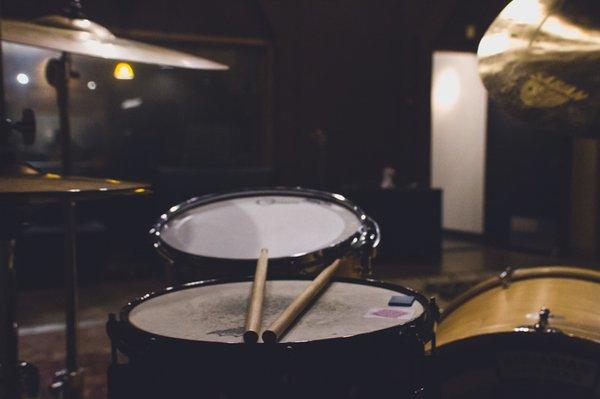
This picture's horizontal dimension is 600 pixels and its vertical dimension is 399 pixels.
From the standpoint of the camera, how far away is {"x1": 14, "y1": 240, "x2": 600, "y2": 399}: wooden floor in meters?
3.14

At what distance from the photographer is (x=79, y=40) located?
5.96ft

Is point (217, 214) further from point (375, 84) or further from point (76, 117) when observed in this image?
point (375, 84)

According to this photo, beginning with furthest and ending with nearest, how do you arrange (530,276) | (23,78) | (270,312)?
(23,78)
(530,276)
(270,312)

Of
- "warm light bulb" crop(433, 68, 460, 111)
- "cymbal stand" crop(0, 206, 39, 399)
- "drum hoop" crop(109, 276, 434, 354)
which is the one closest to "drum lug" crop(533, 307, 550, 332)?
"drum hoop" crop(109, 276, 434, 354)

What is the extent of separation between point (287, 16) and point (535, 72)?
16.5 ft

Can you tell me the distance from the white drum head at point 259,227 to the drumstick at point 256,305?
0.49ft

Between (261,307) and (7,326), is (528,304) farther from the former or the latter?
(7,326)

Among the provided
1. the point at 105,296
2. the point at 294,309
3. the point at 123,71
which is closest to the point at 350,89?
the point at 105,296

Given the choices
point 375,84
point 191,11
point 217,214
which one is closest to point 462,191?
point 375,84

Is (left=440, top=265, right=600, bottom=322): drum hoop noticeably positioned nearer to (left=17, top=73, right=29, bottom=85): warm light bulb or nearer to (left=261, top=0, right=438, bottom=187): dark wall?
(left=261, top=0, right=438, bottom=187): dark wall

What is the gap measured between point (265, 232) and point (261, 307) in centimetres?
71

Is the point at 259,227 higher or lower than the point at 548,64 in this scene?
lower

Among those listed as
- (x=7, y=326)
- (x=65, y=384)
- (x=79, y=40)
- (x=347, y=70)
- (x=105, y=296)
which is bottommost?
(x=105, y=296)

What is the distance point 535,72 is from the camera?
1.06m
